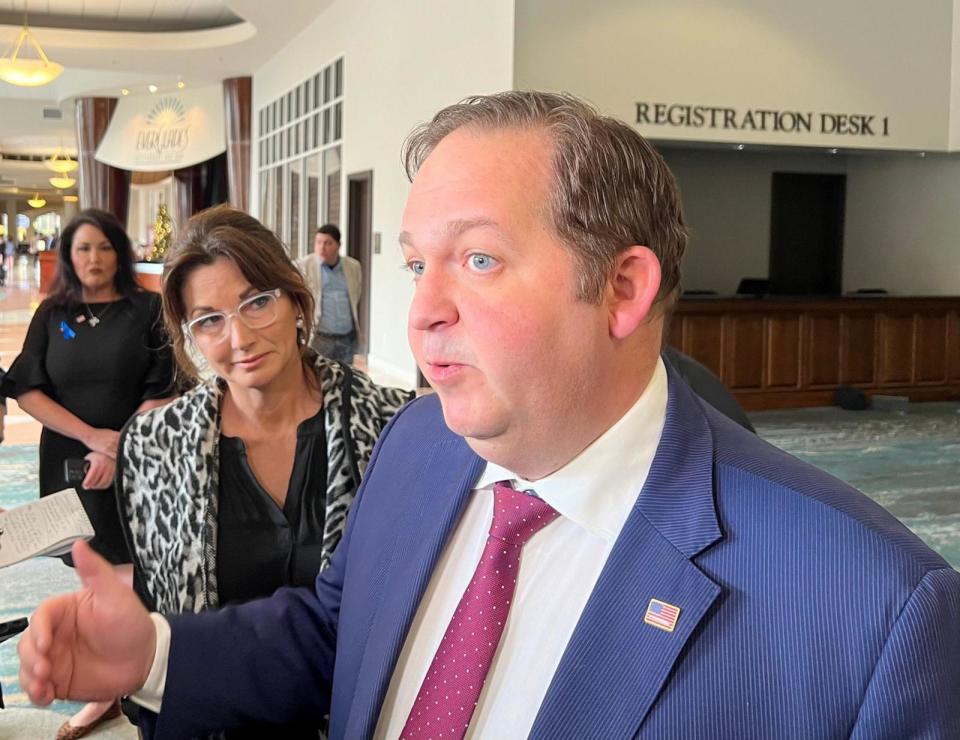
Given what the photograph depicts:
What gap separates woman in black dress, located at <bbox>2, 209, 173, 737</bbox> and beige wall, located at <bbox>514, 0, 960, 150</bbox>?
6371 millimetres

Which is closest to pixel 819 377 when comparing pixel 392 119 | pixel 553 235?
pixel 392 119

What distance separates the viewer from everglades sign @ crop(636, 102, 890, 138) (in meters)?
10.3

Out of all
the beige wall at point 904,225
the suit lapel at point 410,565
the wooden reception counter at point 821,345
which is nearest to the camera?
the suit lapel at point 410,565

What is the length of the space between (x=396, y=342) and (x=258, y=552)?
35.9 ft

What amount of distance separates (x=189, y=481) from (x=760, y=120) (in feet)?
31.3

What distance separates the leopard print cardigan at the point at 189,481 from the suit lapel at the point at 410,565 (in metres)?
0.81

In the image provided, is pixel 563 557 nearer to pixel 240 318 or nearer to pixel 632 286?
pixel 632 286

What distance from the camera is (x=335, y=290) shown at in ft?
30.7

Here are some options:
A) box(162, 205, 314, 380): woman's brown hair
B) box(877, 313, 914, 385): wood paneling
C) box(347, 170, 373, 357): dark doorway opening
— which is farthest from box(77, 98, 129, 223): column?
box(162, 205, 314, 380): woman's brown hair

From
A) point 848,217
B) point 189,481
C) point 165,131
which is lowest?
point 189,481

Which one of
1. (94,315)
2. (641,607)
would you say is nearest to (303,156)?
(94,315)

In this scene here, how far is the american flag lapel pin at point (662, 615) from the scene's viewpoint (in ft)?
3.73

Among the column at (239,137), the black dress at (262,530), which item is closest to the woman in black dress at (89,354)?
the black dress at (262,530)

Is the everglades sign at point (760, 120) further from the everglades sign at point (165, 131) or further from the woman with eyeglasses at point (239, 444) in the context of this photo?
the everglades sign at point (165, 131)
